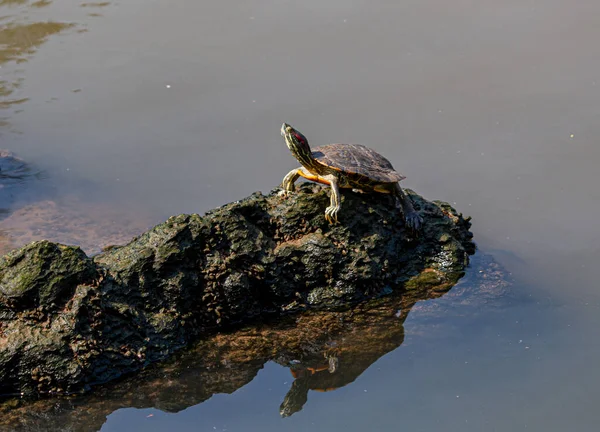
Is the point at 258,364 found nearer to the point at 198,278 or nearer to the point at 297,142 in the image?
the point at 198,278

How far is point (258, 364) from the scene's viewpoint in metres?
4.96

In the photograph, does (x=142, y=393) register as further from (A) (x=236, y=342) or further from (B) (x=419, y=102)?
(B) (x=419, y=102)

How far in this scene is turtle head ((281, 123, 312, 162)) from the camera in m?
5.06

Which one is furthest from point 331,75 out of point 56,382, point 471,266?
point 56,382

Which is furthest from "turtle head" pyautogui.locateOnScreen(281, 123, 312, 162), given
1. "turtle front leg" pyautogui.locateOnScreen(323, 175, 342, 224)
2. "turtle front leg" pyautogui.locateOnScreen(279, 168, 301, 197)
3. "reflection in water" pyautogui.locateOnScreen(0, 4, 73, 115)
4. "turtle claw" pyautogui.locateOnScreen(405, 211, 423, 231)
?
"reflection in water" pyautogui.locateOnScreen(0, 4, 73, 115)

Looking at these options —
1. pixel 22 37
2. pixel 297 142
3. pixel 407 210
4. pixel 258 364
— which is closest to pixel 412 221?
pixel 407 210

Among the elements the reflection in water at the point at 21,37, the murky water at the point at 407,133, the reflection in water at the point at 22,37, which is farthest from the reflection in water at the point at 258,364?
the reflection in water at the point at 22,37

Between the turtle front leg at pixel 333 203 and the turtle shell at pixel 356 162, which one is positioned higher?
the turtle shell at pixel 356 162

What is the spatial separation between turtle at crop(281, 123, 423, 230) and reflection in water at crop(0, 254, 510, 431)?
741mm

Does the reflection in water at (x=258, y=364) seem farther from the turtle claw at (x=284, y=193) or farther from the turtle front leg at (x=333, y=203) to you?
the turtle claw at (x=284, y=193)

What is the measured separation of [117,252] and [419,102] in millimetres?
4695

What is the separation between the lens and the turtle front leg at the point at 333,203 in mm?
5016

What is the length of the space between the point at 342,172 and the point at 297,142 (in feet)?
1.27

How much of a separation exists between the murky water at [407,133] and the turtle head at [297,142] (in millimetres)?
1518
